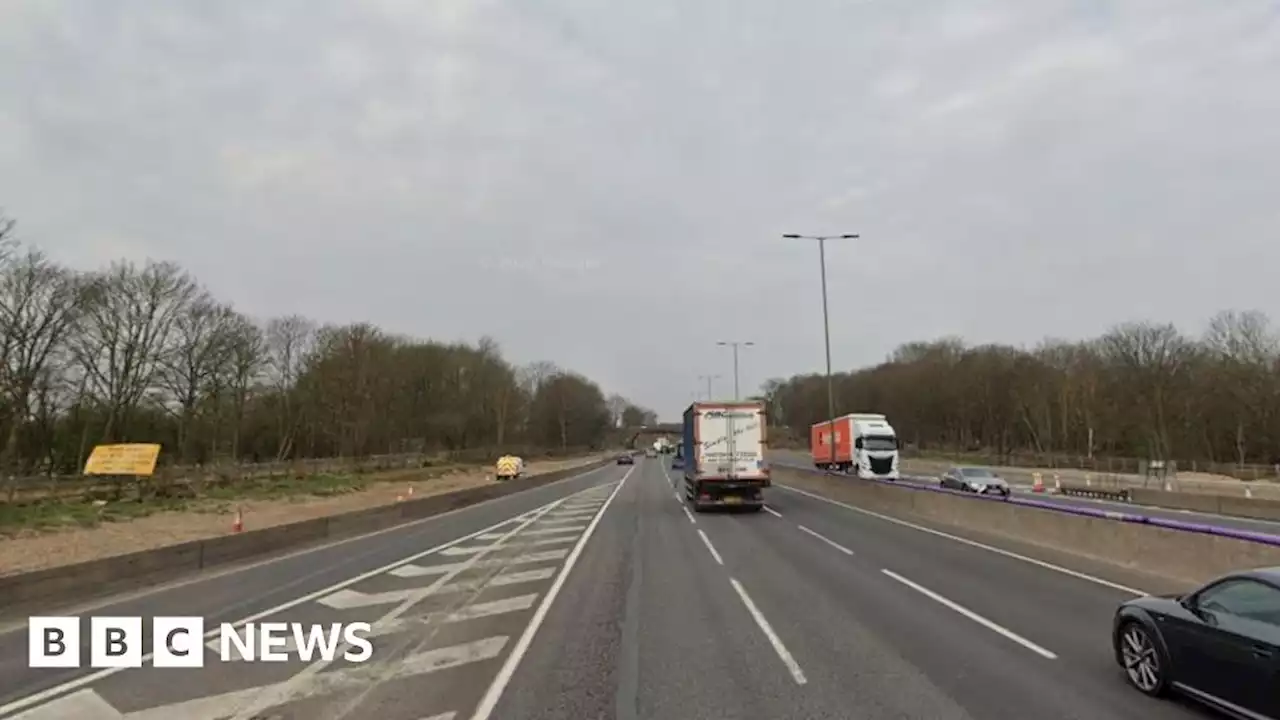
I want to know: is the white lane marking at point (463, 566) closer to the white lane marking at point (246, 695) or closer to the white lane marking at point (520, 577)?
the white lane marking at point (520, 577)

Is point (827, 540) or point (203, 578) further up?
point (203, 578)

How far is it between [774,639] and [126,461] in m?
39.4

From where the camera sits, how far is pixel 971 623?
1034 centimetres

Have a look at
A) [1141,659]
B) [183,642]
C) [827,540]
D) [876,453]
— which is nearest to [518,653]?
[183,642]

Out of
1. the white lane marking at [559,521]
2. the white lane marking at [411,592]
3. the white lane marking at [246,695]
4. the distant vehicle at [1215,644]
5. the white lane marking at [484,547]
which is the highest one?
the distant vehicle at [1215,644]

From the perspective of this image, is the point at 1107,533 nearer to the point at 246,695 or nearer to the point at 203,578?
the point at 246,695

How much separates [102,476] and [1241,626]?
46.4 m

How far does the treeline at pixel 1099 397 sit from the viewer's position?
6656 cm

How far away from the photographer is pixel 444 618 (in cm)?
1103

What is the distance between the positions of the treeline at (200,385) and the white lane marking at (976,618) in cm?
4399

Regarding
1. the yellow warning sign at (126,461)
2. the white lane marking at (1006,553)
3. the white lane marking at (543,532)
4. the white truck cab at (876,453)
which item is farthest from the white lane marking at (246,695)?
the white truck cab at (876,453)

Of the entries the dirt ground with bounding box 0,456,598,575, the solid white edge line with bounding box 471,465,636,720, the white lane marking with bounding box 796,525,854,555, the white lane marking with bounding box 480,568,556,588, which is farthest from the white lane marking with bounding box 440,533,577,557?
the dirt ground with bounding box 0,456,598,575

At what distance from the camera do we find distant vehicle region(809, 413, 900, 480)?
48.0 m

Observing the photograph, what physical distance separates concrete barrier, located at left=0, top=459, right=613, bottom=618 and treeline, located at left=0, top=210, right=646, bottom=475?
27.2 meters
